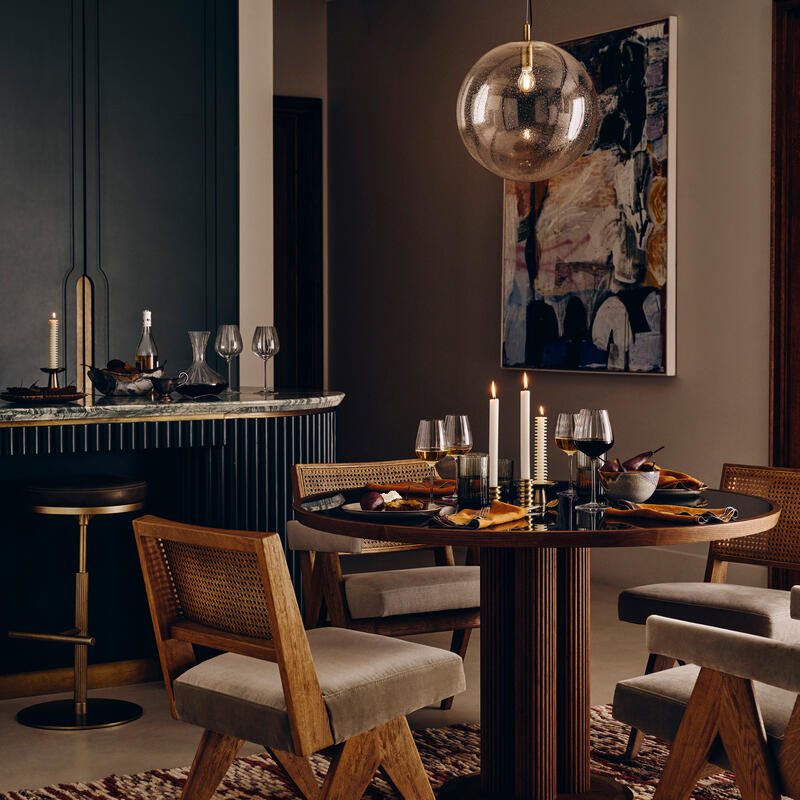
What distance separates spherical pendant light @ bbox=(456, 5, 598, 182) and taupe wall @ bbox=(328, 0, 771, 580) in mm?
2465

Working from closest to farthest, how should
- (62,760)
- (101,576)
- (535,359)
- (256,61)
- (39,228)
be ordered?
(62,760) < (101,576) < (39,228) < (256,61) < (535,359)

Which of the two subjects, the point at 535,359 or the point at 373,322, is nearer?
the point at 535,359

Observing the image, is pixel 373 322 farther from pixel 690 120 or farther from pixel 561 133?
pixel 561 133

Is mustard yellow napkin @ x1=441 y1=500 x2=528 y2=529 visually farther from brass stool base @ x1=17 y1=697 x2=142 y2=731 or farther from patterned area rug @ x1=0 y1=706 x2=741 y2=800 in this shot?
brass stool base @ x1=17 y1=697 x2=142 y2=731

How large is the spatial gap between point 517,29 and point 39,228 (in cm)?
258

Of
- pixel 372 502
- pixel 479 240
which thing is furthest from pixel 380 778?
pixel 479 240

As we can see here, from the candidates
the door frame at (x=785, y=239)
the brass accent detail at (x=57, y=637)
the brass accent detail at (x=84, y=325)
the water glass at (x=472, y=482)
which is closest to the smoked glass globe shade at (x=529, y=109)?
the water glass at (x=472, y=482)

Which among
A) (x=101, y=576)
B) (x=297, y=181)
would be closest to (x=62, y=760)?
(x=101, y=576)

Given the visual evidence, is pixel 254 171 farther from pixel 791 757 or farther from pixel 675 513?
pixel 791 757

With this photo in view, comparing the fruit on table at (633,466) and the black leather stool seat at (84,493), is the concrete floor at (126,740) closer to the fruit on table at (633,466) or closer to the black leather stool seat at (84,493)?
the black leather stool seat at (84,493)

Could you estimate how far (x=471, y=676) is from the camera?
160 inches

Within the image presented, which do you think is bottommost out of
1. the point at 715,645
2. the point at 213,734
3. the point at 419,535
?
the point at 213,734

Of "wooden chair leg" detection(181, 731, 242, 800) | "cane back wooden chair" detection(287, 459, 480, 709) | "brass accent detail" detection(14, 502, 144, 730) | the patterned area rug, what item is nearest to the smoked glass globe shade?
"cane back wooden chair" detection(287, 459, 480, 709)

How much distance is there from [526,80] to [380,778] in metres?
1.78
